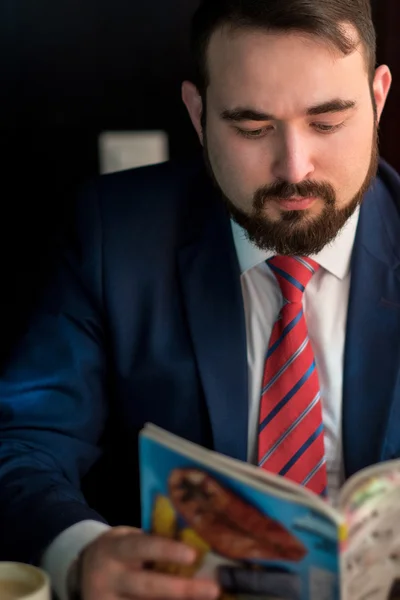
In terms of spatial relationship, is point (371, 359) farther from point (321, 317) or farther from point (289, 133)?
point (289, 133)

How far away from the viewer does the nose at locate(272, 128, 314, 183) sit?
137 centimetres

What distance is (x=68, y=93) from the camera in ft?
6.84

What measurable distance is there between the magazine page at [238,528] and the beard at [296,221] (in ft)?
1.81

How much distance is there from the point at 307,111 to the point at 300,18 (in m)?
0.13

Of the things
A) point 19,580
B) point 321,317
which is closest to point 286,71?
point 321,317

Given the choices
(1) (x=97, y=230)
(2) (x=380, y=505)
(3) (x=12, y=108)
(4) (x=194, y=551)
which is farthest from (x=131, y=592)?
(3) (x=12, y=108)

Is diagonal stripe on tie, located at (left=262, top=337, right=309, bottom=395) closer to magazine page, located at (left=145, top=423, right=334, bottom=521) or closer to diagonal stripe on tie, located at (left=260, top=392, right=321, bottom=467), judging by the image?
diagonal stripe on tie, located at (left=260, top=392, right=321, bottom=467)

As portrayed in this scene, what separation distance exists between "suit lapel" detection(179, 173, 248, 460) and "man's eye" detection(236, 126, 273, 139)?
0.22 m

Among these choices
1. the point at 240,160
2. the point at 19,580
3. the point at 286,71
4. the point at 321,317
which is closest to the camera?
the point at 19,580

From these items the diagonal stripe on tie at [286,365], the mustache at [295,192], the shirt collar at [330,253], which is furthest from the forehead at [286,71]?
the diagonal stripe on tie at [286,365]

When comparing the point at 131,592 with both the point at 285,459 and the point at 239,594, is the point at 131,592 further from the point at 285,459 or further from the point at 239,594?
the point at 285,459

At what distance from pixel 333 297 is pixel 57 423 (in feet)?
1.60

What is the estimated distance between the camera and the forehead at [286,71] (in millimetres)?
1346

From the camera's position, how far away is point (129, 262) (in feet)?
5.27
